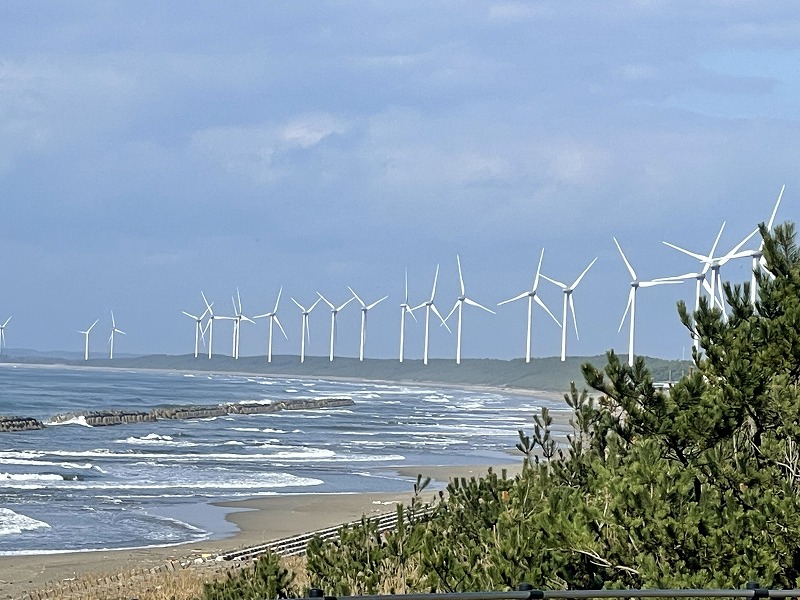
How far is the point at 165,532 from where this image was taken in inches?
1276

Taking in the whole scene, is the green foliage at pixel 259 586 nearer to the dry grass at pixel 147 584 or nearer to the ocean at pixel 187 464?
the dry grass at pixel 147 584

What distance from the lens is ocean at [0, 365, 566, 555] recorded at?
33844 millimetres

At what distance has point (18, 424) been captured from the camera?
7912 centimetres

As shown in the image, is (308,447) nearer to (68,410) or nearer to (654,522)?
(68,410)

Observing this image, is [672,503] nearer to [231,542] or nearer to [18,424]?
[231,542]

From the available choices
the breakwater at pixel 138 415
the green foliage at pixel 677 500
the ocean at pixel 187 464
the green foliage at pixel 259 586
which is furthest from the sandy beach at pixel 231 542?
the breakwater at pixel 138 415

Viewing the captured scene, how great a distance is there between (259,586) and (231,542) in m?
17.2

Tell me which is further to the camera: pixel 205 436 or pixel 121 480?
pixel 205 436

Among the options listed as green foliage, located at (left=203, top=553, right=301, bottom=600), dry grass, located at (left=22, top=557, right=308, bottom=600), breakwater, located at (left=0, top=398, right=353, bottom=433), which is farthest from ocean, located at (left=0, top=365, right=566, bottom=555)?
green foliage, located at (left=203, top=553, right=301, bottom=600)

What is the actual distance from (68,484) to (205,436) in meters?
29.4

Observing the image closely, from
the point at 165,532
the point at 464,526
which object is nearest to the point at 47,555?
the point at 165,532

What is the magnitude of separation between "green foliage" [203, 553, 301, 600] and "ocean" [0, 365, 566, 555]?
51.4 feet

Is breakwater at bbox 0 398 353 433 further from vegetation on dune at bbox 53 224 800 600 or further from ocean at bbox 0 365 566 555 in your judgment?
vegetation on dune at bbox 53 224 800 600

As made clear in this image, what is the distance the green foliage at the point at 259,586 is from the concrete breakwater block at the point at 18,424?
66.3 metres
